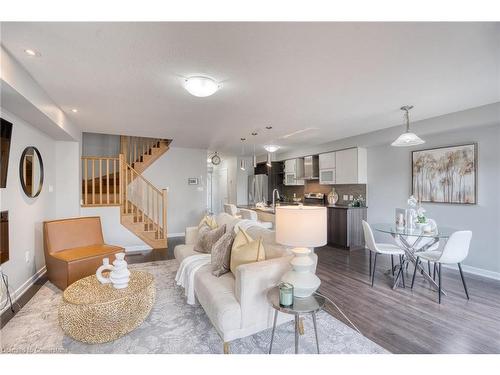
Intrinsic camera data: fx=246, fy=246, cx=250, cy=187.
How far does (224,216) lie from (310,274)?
2203 millimetres

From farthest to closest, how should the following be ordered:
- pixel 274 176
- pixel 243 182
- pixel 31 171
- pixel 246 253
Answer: pixel 243 182 → pixel 274 176 → pixel 31 171 → pixel 246 253

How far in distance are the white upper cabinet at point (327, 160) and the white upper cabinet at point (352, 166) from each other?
19 cm

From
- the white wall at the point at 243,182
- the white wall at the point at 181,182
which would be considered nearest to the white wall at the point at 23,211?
the white wall at the point at 181,182

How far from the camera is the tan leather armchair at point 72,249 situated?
9.64 feet

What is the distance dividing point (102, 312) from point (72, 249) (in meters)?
2.06

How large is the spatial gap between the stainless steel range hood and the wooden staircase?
3.64 metres

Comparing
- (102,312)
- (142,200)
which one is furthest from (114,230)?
(102,312)

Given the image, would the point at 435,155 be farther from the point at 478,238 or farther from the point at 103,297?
the point at 103,297

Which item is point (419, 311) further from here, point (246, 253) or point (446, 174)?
point (446, 174)

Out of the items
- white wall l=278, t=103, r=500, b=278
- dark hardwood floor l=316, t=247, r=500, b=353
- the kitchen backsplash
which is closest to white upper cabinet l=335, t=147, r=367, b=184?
the kitchen backsplash

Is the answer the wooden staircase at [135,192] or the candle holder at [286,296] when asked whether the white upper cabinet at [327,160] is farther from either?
the candle holder at [286,296]

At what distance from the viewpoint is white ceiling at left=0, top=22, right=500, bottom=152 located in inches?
66.6

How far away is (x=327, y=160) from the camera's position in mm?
5949
